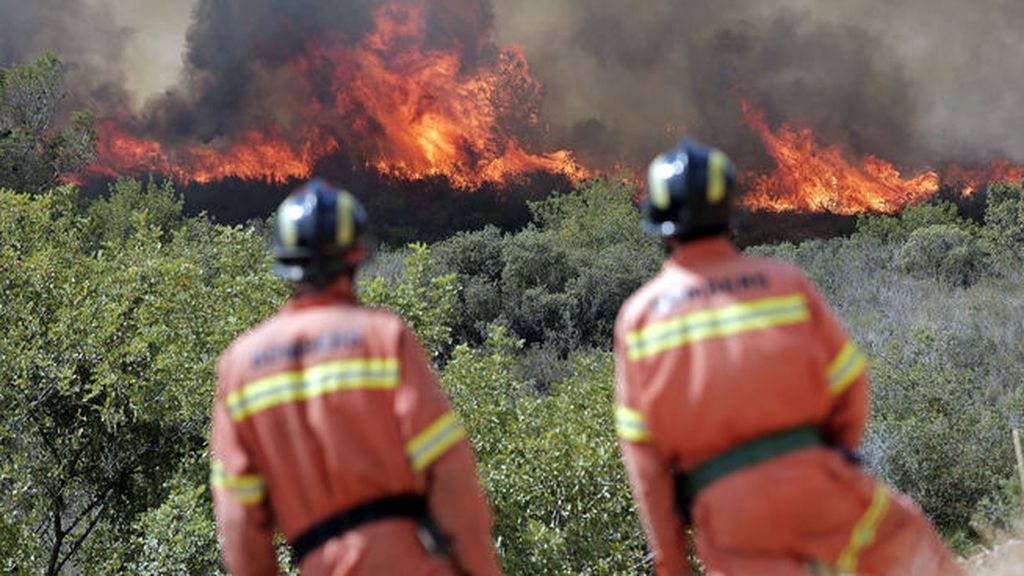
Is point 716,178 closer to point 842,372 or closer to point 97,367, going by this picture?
point 842,372

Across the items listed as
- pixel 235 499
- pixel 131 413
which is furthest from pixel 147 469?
pixel 235 499

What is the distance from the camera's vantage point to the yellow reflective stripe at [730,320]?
110 inches

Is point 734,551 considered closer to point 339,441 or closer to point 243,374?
point 339,441

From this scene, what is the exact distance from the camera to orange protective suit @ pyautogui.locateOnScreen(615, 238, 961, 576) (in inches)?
108

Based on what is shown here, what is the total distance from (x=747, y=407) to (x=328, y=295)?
4.13ft

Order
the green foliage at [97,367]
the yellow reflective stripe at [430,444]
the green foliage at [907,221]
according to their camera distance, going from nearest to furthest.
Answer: the yellow reflective stripe at [430,444] < the green foliage at [97,367] < the green foliage at [907,221]

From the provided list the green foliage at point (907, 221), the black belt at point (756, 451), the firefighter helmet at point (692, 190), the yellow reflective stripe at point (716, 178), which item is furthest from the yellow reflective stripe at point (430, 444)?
the green foliage at point (907, 221)

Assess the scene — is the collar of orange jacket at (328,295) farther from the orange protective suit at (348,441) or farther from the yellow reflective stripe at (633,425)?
the yellow reflective stripe at (633,425)

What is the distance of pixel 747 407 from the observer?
2744 mm

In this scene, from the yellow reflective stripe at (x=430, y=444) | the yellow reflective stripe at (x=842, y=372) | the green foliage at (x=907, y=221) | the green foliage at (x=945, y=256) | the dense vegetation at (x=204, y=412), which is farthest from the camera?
the green foliage at (x=907, y=221)

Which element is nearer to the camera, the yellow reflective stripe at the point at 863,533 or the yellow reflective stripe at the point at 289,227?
the yellow reflective stripe at the point at 863,533

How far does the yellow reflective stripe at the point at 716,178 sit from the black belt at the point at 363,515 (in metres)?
1.23

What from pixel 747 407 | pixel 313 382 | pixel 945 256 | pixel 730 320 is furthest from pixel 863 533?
pixel 945 256

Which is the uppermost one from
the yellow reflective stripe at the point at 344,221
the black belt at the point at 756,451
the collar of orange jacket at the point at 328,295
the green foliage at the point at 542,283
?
the yellow reflective stripe at the point at 344,221
